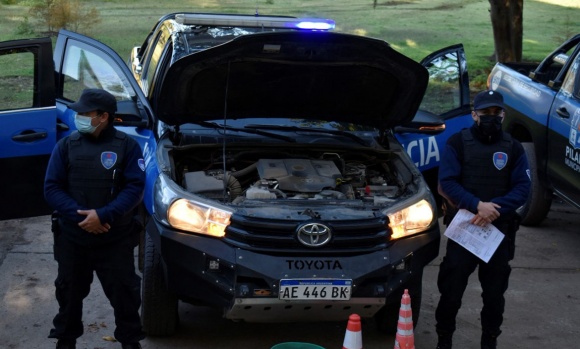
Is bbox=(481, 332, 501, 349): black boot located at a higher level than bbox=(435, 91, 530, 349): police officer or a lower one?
lower

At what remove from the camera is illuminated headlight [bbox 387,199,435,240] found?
541 centimetres

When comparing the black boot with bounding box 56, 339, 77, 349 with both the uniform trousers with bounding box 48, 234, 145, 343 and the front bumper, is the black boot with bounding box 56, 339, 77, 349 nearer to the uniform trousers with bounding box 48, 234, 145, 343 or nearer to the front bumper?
the uniform trousers with bounding box 48, 234, 145, 343

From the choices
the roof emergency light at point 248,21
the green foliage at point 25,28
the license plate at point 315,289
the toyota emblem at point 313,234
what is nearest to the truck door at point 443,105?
the roof emergency light at point 248,21

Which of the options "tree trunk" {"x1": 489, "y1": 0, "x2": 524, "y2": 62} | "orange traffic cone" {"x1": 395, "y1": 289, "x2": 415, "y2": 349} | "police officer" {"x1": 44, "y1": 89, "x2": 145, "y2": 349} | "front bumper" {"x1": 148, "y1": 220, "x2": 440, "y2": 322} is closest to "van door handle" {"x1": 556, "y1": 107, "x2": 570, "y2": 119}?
"front bumper" {"x1": 148, "y1": 220, "x2": 440, "y2": 322}

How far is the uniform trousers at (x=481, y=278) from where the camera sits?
556cm

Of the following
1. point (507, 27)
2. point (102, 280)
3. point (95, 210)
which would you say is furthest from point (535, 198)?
point (507, 27)

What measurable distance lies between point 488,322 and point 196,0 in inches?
657

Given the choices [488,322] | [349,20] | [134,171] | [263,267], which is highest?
[134,171]

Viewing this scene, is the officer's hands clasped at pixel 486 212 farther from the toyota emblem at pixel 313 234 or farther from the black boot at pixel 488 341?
the toyota emblem at pixel 313 234

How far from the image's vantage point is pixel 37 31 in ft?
53.1

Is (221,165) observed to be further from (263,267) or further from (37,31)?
(37,31)

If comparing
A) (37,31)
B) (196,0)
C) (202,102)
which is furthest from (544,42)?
(202,102)

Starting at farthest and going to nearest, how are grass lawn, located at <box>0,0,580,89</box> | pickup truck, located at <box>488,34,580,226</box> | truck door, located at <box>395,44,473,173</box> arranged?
grass lawn, located at <box>0,0,580,89</box>, pickup truck, located at <box>488,34,580,226</box>, truck door, located at <box>395,44,473,173</box>

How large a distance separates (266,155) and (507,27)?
307 inches
